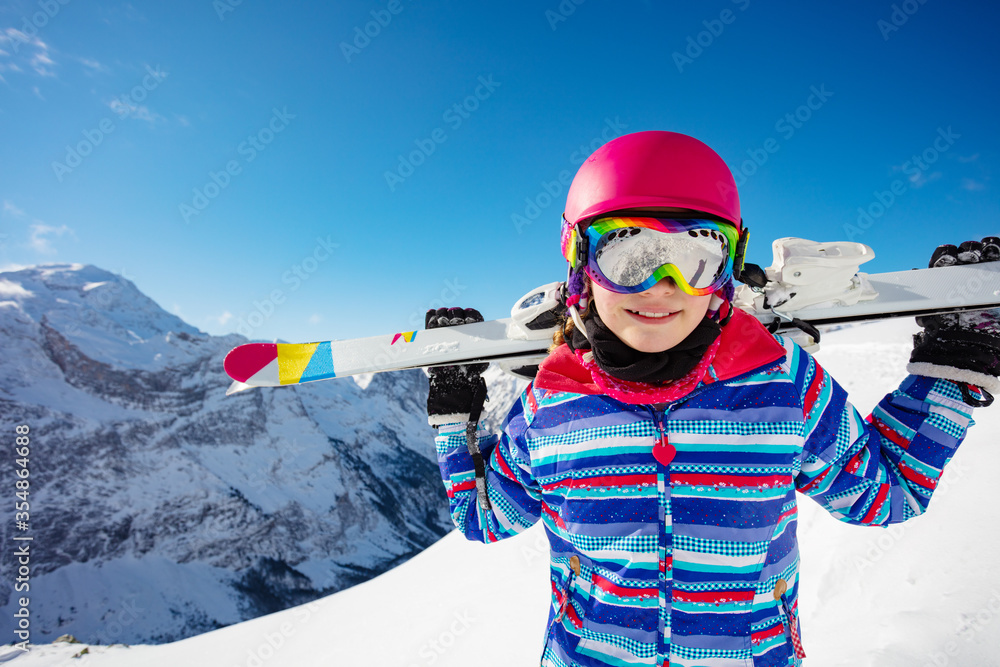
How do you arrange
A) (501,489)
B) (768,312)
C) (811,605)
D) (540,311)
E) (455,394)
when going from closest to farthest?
(501,489)
(455,394)
(540,311)
(768,312)
(811,605)

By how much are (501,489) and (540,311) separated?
32.0 inches

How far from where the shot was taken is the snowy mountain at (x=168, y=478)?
220 feet

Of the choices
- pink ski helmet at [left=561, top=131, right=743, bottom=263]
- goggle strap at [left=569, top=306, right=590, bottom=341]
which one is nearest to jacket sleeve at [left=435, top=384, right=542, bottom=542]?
goggle strap at [left=569, top=306, right=590, bottom=341]

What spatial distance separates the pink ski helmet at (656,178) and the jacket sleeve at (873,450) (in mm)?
565

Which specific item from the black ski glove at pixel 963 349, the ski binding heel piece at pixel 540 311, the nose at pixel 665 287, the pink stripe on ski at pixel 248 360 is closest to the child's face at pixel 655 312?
the nose at pixel 665 287

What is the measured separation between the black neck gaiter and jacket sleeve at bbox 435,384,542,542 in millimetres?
394

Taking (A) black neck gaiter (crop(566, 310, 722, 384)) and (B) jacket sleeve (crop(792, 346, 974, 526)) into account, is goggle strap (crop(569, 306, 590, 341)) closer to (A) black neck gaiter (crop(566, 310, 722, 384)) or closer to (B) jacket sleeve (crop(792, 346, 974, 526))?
(A) black neck gaiter (crop(566, 310, 722, 384))

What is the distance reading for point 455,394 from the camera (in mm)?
1885

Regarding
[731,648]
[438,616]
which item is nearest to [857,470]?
[731,648]

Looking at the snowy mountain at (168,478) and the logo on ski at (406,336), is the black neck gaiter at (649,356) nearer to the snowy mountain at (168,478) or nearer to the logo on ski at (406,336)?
the logo on ski at (406,336)

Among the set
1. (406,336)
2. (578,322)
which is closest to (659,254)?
(578,322)

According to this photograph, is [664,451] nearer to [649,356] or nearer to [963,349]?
[649,356]

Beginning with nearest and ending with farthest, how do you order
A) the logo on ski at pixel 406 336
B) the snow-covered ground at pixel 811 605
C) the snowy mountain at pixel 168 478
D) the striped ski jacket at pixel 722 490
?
the striped ski jacket at pixel 722 490, the snow-covered ground at pixel 811 605, the logo on ski at pixel 406 336, the snowy mountain at pixel 168 478

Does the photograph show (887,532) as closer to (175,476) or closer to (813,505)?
(813,505)
